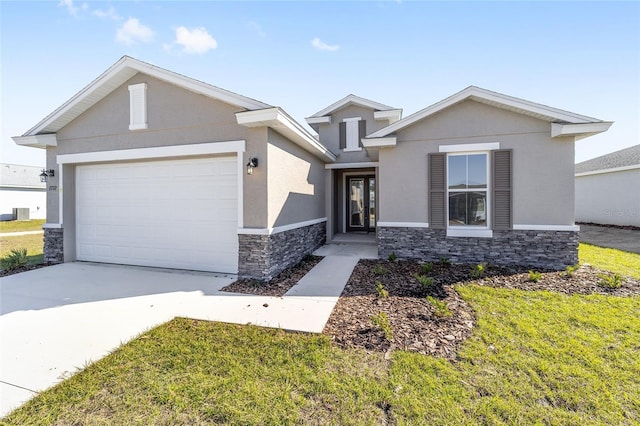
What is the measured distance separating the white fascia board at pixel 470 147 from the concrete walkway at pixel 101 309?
13.6 ft

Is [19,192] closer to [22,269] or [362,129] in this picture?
[22,269]

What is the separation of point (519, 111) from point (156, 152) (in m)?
9.22

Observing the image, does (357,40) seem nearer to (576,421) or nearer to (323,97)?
(323,97)

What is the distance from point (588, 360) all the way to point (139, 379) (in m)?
4.93

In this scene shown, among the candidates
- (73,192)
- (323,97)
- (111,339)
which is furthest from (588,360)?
(323,97)

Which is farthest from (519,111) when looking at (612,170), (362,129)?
(612,170)

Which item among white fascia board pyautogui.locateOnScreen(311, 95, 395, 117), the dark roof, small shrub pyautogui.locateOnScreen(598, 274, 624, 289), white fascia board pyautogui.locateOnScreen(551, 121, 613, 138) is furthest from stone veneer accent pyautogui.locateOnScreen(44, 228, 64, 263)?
the dark roof

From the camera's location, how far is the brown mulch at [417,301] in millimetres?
3703

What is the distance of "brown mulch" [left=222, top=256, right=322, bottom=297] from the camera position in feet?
18.8

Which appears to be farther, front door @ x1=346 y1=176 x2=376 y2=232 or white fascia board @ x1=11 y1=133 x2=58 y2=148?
front door @ x1=346 y1=176 x2=376 y2=232

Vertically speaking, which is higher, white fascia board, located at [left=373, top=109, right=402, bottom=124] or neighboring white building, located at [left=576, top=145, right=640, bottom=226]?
white fascia board, located at [left=373, top=109, right=402, bottom=124]

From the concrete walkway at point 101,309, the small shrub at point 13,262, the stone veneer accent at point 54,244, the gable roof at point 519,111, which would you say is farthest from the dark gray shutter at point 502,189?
the small shrub at point 13,262

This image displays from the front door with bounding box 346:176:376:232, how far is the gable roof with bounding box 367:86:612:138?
18.8 feet

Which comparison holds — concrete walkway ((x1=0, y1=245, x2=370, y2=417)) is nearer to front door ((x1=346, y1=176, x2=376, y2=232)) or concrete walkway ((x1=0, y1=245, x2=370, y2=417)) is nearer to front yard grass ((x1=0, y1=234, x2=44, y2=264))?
front yard grass ((x1=0, y1=234, x2=44, y2=264))
